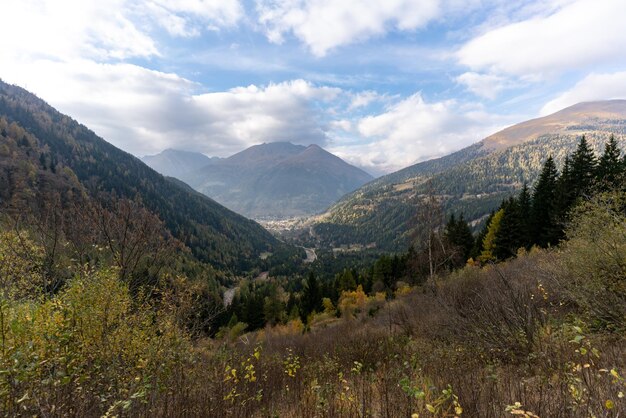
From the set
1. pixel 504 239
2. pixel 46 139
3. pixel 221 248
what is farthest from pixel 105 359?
pixel 46 139

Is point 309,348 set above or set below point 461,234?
below

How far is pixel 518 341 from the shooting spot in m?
7.61

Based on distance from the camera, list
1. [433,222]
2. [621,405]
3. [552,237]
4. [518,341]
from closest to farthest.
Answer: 1. [621,405]
2. [518,341]
3. [433,222]
4. [552,237]

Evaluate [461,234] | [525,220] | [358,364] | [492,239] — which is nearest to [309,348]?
[358,364]

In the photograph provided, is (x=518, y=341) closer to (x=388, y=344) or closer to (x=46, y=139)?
(x=388, y=344)

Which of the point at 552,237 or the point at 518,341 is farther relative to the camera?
the point at 552,237

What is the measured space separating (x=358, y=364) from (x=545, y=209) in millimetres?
43178

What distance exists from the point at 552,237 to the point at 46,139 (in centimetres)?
26545

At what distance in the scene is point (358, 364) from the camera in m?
4.88

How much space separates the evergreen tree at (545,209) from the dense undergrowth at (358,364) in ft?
72.9

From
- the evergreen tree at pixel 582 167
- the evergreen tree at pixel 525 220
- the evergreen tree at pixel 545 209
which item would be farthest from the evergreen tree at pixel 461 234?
the evergreen tree at pixel 582 167

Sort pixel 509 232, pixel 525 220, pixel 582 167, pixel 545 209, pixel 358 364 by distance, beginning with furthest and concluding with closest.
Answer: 1. pixel 509 232
2. pixel 525 220
3. pixel 545 209
4. pixel 582 167
5. pixel 358 364

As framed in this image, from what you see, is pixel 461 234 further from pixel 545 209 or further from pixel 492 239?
pixel 545 209

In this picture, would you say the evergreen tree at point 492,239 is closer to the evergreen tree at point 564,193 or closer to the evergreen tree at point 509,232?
the evergreen tree at point 509,232
